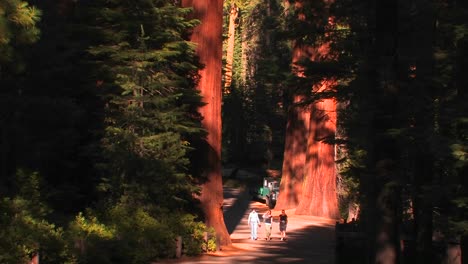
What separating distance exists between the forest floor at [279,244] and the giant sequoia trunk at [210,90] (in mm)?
1465

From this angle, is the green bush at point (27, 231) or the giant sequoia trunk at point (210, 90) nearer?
the green bush at point (27, 231)

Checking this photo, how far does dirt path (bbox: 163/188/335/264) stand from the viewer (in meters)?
26.2

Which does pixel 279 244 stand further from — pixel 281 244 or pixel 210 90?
pixel 210 90

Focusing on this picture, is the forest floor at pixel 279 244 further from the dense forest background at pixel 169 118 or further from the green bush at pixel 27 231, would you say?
the green bush at pixel 27 231

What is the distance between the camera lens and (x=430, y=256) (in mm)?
19875

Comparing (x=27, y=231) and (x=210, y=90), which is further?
(x=210, y=90)

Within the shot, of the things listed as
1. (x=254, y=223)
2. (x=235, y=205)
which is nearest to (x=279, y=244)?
(x=254, y=223)

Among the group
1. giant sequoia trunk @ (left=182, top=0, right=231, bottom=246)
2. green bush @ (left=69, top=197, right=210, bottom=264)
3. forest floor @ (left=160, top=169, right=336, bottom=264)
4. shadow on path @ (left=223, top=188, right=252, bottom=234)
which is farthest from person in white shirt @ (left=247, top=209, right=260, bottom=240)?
→ green bush @ (left=69, top=197, right=210, bottom=264)

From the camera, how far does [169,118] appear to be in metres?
24.2

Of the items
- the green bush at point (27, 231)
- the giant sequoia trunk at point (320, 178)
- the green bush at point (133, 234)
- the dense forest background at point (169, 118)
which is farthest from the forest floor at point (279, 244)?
the green bush at point (27, 231)

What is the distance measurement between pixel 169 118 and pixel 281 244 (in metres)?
10.6

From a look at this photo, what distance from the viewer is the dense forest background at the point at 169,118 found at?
15.8 metres

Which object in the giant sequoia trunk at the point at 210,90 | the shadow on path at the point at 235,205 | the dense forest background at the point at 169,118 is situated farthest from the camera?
the shadow on path at the point at 235,205

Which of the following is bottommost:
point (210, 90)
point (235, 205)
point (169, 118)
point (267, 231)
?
point (267, 231)
